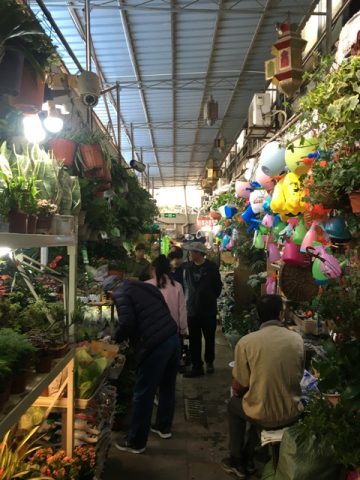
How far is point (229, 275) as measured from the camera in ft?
26.8

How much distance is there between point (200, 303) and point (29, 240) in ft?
13.1

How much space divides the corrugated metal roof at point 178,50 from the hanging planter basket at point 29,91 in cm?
156

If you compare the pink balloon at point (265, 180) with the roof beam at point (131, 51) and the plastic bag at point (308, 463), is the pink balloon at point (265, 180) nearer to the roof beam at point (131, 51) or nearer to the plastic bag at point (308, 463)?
the plastic bag at point (308, 463)

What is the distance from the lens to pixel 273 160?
3.35 metres

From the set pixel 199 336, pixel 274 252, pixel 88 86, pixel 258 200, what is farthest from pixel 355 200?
pixel 199 336

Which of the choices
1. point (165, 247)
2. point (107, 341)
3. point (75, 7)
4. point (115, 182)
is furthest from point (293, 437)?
point (165, 247)

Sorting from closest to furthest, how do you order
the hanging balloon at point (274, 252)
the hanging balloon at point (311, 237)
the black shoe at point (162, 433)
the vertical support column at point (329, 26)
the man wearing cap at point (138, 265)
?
the hanging balloon at point (311, 237)
the black shoe at point (162, 433)
the hanging balloon at point (274, 252)
the vertical support column at point (329, 26)
the man wearing cap at point (138, 265)

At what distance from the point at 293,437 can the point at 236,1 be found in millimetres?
5420

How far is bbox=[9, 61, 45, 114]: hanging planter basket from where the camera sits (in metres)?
2.15

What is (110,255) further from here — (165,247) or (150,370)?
(165,247)

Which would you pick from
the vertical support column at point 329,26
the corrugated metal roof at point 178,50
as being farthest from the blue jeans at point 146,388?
the vertical support column at point 329,26

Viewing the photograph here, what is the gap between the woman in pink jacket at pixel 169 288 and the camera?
4070mm

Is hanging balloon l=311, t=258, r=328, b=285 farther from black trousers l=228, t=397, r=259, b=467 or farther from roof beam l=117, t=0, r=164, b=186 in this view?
roof beam l=117, t=0, r=164, b=186

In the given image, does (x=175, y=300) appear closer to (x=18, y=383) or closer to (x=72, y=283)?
(x=72, y=283)
